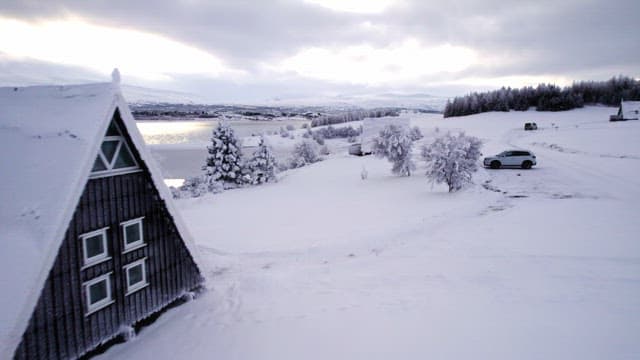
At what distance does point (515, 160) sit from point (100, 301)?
2924 cm

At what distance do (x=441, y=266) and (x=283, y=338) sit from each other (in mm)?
5837

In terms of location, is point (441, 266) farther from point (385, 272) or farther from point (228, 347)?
point (228, 347)

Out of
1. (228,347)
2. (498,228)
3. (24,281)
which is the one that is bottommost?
(228,347)

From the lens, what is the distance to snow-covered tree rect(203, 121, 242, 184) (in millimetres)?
39938

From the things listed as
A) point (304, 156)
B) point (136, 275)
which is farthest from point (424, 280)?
point (304, 156)

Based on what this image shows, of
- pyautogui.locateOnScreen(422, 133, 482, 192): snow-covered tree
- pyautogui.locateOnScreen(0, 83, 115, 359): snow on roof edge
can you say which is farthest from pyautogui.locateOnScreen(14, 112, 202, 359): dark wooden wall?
pyautogui.locateOnScreen(422, 133, 482, 192): snow-covered tree

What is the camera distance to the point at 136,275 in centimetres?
898

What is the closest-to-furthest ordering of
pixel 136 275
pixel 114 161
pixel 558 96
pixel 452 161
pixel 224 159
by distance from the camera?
pixel 114 161 → pixel 136 275 → pixel 452 161 → pixel 224 159 → pixel 558 96

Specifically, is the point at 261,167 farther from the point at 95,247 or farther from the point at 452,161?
the point at 95,247

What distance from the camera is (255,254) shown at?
14.9 metres

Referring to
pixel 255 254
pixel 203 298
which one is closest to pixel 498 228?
pixel 255 254

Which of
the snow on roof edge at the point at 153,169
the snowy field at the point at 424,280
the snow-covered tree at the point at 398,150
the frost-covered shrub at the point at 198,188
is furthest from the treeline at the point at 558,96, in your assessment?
the snow on roof edge at the point at 153,169

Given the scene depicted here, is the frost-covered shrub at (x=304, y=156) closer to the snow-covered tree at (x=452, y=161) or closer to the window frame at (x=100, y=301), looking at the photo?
the snow-covered tree at (x=452, y=161)

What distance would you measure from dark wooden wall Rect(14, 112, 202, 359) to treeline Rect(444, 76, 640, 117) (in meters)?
104
